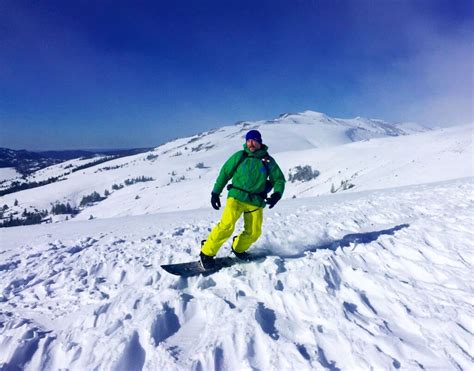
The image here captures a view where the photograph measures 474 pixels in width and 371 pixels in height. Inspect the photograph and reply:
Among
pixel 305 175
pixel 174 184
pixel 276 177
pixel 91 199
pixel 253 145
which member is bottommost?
pixel 91 199

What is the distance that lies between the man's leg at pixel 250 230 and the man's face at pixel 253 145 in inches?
48.9

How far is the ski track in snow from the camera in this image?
3.48 meters

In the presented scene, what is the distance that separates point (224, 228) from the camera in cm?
589

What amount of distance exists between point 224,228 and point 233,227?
0.65 ft

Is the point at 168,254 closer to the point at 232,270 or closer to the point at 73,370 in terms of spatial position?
the point at 232,270

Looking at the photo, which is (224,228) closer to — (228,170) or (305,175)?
(228,170)

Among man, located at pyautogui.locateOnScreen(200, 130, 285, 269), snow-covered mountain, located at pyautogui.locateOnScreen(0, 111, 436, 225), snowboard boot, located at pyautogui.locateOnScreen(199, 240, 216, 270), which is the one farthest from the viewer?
snow-covered mountain, located at pyautogui.locateOnScreen(0, 111, 436, 225)

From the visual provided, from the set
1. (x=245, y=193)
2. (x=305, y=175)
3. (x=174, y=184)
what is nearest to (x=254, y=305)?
(x=245, y=193)

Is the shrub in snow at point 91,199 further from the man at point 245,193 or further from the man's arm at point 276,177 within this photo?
the man's arm at point 276,177

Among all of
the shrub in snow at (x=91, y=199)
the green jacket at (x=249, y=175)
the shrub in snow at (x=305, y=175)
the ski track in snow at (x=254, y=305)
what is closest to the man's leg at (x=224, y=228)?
the green jacket at (x=249, y=175)

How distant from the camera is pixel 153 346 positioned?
3.67m

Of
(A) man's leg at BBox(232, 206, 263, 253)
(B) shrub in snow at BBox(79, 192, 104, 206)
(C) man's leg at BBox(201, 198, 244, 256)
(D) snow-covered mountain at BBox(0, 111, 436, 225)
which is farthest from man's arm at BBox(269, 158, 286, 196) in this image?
(B) shrub in snow at BBox(79, 192, 104, 206)

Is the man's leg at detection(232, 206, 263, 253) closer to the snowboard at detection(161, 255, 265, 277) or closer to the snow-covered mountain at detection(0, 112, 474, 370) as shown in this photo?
the snowboard at detection(161, 255, 265, 277)

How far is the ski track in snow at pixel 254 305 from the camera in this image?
3479 millimetres
